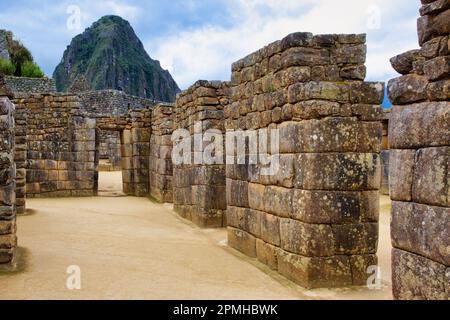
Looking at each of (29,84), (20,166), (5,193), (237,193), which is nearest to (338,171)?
(237,193)

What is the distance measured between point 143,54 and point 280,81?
82031mm

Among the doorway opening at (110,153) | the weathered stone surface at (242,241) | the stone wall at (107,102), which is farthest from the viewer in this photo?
the stone wall at (107,102)

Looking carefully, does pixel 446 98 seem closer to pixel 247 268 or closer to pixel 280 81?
pixel 280 81

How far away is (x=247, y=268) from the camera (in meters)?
7.26

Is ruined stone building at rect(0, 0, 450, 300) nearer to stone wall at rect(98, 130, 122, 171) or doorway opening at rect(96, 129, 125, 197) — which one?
doorway opening at rect(96, 129, 125, 197)

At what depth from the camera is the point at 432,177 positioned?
12.3 feet

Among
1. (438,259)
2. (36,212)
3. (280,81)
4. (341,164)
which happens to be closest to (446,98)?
(438,259)

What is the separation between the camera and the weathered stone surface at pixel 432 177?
11.8 feet

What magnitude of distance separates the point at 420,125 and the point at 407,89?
0.36 metres

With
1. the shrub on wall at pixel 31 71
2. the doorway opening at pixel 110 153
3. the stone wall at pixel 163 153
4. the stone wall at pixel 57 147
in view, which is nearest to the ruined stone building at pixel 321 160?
the stone wall at pixel 163 153

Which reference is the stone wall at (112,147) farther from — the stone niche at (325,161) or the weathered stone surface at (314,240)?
the weathered stone surface at (314,240)

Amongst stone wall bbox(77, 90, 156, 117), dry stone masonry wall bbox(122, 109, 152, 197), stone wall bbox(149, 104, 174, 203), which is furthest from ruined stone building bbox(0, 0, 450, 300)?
stone wall bbox(77, 90, 156, 117)

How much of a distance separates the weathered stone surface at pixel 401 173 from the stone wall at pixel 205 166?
287 inches

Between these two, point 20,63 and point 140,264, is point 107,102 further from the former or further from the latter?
point 140,264
